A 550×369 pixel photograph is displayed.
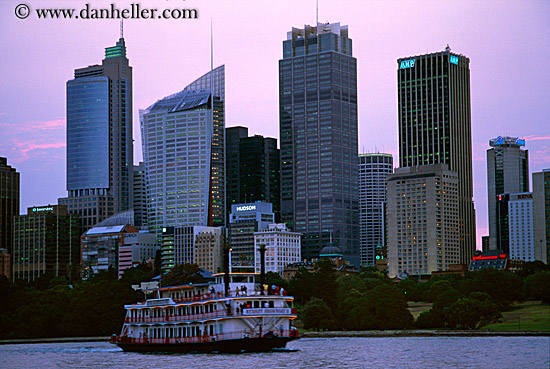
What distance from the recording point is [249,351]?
119438 millimetres

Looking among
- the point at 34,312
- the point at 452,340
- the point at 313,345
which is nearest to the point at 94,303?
the point at 34,312

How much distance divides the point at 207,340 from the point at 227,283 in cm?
762

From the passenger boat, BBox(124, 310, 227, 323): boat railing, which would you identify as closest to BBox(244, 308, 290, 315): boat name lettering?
the passenger boat

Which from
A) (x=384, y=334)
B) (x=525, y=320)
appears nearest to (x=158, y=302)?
(x=384, y=334)

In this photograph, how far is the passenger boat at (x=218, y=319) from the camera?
387 feet

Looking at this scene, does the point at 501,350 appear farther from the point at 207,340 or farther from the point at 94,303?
the point at 94,303

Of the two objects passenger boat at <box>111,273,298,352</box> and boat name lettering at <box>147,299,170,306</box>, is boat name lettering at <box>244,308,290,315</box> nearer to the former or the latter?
passenger boat at <box>111,273,298,352</box>

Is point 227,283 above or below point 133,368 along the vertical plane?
above

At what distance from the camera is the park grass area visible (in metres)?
170

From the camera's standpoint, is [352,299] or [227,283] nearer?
[227,283]

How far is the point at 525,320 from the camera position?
181 m

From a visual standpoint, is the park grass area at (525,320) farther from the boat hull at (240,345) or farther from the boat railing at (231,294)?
the boat hull at (240,345)

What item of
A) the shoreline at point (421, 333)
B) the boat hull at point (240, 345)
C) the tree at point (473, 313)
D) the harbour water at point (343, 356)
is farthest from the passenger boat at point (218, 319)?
the tree at point (473, 313)

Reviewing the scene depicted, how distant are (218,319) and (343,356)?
16685mm
